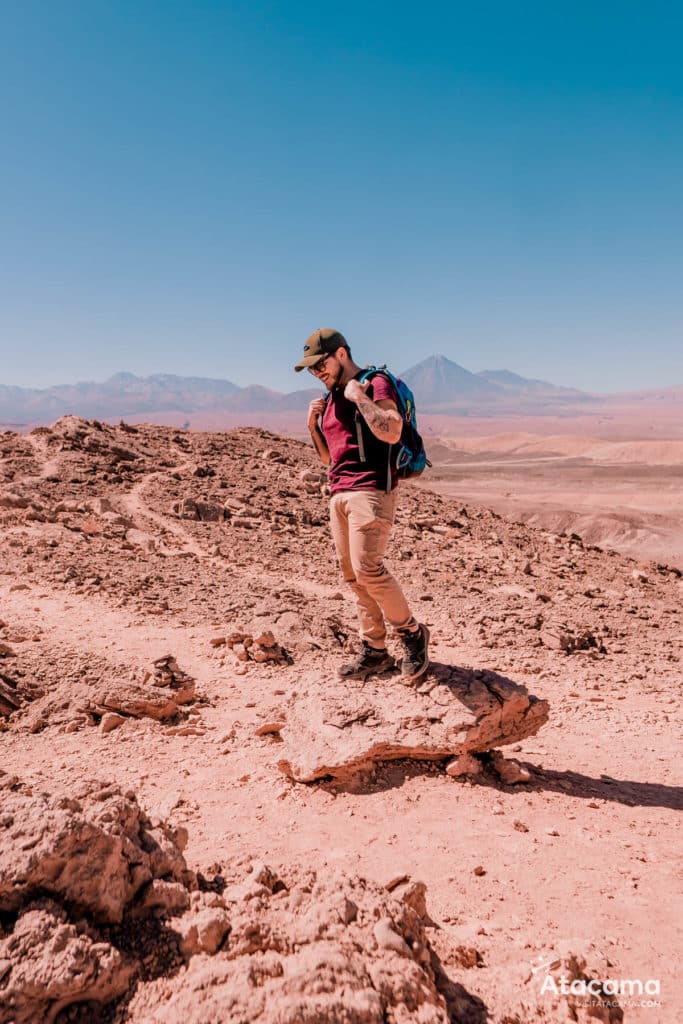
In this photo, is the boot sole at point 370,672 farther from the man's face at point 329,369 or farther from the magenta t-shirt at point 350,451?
the man's face at point 329,369

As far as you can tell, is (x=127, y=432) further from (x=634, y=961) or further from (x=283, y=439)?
(x=634, y=961)

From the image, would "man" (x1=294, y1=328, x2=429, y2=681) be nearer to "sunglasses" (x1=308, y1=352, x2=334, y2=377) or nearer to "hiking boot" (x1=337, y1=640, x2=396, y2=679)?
"sunglasses" (x1=308, y1=352, x2=334, y2=377)

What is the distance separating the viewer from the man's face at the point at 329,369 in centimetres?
356

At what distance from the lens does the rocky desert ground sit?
1.78 meters

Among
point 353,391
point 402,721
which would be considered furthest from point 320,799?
point 353,391

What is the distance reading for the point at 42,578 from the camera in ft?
23.1

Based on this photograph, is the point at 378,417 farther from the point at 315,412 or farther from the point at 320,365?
the point at 315,412

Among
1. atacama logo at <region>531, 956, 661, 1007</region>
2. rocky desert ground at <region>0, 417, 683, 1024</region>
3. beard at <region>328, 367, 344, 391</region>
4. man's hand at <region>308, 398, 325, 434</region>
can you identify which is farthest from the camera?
A: man's hand at <region>308, 398, 325, 434</region>

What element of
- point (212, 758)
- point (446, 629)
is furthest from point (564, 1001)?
point (446, 629)

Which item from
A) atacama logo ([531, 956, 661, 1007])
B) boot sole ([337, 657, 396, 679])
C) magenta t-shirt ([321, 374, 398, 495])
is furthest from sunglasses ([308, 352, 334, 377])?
atacama logo ([531, 956, 661, 1007])

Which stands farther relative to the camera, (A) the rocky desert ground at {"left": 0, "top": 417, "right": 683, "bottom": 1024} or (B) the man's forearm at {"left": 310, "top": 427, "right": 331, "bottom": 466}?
(B) the man's forearm at {"left": 310, "top": 427, "right": 331, "bottom": 466}

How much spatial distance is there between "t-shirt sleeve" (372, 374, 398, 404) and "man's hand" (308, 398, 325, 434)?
17.9 inches

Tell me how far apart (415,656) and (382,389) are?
1.73m

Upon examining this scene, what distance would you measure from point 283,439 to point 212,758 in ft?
50.5
